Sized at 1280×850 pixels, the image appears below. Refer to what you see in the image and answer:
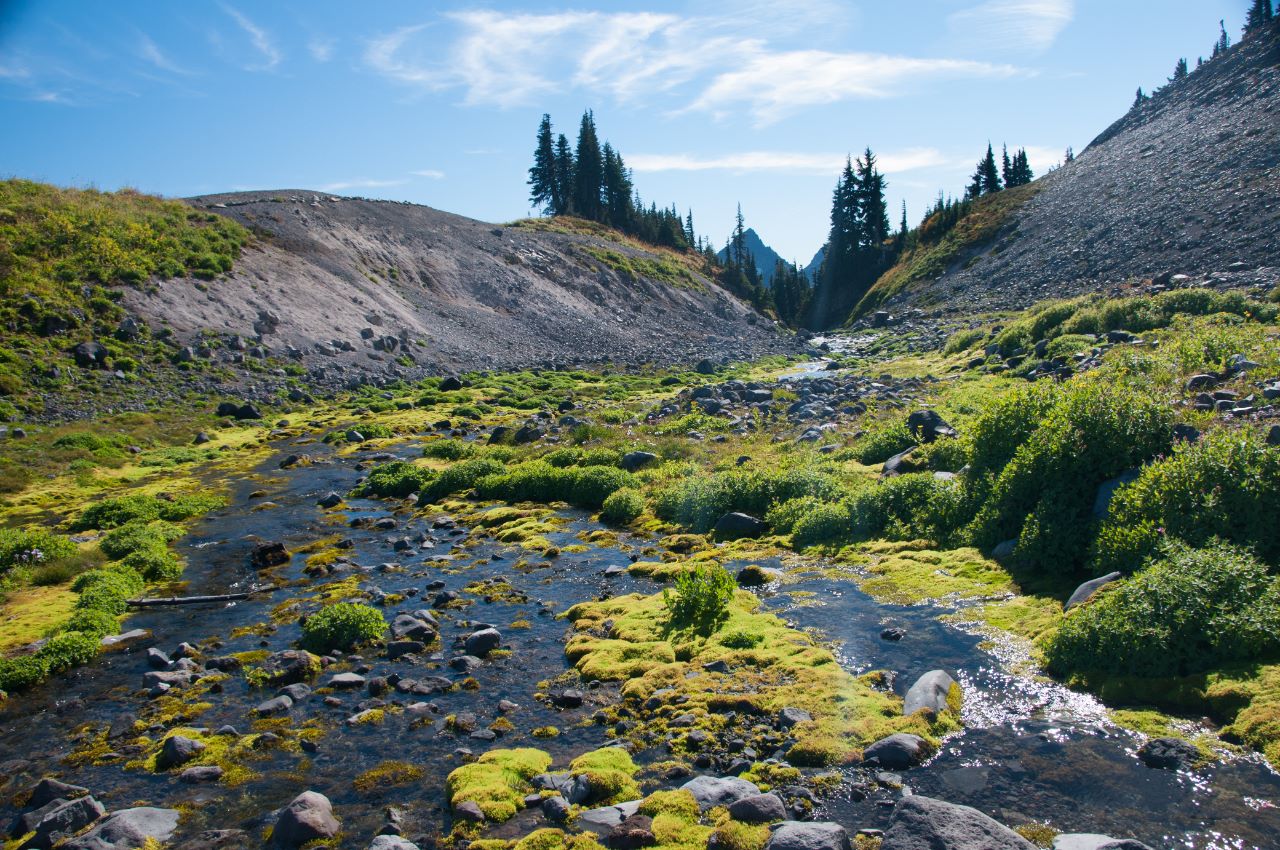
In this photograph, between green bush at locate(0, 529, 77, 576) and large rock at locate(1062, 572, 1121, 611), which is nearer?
large rock at locate(1062, 572, 1121, 611)

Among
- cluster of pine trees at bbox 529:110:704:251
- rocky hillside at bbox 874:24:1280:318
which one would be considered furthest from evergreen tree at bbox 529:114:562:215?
rocky hillside at bbox 874:24:1280:318

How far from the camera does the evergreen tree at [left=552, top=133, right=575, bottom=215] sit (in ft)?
404

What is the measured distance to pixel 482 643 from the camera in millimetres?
12695

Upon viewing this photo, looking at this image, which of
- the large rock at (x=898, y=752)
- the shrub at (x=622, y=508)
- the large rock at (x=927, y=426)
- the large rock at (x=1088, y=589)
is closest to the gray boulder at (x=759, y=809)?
the large rock at (x=898, y=752)

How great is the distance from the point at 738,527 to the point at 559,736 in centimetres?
958

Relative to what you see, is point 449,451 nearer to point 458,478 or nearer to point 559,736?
point 458,478

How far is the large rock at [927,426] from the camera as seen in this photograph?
2134 cm

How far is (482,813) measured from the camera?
8211 millimetres

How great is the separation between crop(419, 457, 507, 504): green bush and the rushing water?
289 inches

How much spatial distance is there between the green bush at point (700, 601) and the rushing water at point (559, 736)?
4.09ft

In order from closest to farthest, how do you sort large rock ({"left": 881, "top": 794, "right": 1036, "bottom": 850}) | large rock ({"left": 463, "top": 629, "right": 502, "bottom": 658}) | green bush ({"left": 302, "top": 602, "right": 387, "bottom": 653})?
large rock ({"left": 881, "top": 794, "right": 1036, "bottom": 850})
large rock ({"left": 463, "top": 629, "right": 502, "bottom": 658})
green bush ({"left": 302, "top": 602, "right": 387, "bottom": 653})

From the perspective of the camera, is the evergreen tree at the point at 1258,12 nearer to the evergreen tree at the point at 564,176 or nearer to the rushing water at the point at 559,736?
the evergreen tree at the point at 564,176

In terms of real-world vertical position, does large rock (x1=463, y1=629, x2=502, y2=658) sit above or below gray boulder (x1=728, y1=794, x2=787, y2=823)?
above

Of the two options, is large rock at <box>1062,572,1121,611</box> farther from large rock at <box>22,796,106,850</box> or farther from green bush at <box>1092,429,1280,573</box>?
large rock at <box>22,796,106,850</box>
